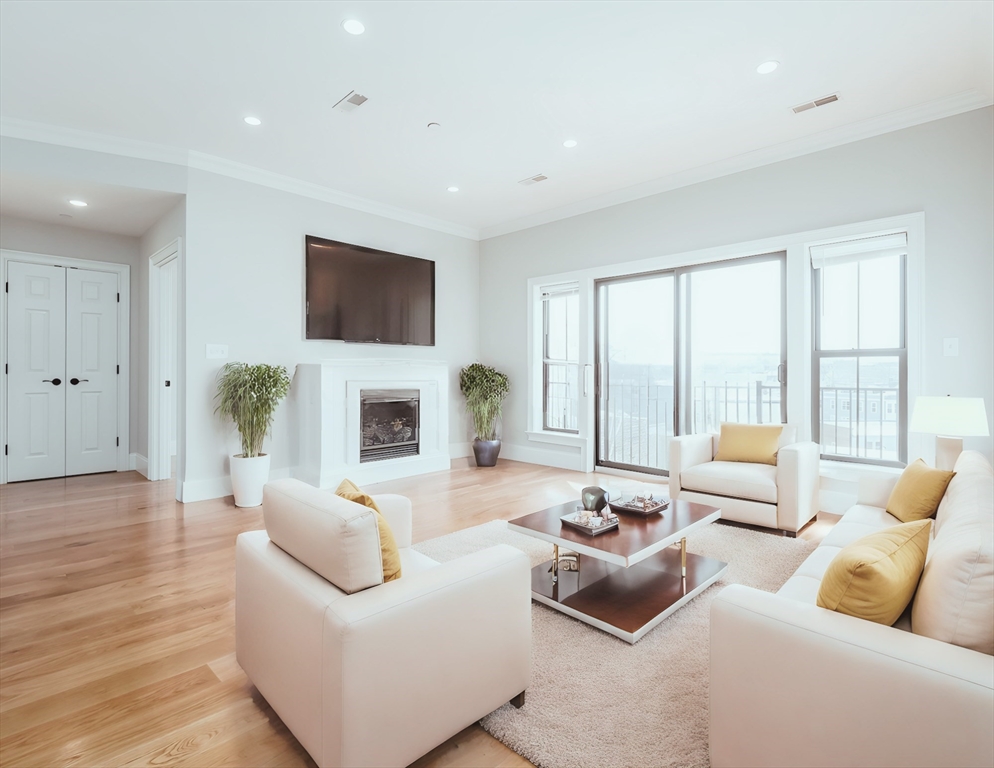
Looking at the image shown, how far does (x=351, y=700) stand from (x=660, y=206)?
489cm

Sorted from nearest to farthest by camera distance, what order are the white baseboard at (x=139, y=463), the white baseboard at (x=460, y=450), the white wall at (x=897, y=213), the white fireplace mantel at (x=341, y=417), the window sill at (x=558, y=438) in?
the white wall at (x=897, y=213) → the white fireplace mantel at (x=341, y=417) → the white baseboard at (x=139, y=463) → the window sill at (x=558, y=438) → the white baseboard at (x=460, y=450)

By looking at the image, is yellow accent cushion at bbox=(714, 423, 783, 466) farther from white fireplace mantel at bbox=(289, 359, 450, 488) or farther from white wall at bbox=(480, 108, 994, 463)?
white fireplace mantel at bbox=(289, 359, 450, 488)

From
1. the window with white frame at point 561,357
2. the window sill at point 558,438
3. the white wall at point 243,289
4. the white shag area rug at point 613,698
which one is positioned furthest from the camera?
the window with white frame at point 561,357

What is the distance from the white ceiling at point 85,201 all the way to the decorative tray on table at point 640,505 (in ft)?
14.2

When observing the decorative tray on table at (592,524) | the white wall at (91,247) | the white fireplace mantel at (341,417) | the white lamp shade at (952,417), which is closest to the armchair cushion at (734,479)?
the white lamp shade at (952,417)

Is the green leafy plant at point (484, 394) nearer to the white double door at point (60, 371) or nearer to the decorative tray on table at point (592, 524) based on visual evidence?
the decorative tray on table at point (592, 524)

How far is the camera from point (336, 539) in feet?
4.40

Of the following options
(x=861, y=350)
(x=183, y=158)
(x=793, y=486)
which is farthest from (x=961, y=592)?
(x=183, y=158)

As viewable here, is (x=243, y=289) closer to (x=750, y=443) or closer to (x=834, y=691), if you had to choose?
(x=750, y=443)

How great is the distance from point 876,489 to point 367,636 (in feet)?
9.44

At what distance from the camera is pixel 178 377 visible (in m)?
4.35

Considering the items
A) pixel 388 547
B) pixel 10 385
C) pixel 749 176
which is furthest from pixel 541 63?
pixel 10 385

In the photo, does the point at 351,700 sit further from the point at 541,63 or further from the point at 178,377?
the point at 178,377

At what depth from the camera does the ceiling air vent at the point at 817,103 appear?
336cm
